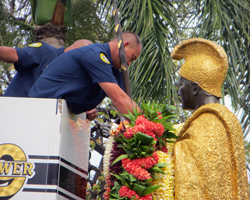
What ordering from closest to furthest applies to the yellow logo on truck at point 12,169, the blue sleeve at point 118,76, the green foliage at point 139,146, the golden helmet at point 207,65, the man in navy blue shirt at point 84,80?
the yellow logo on truck at point 12,169, the green foliage at point 139,146, the man in navy blue shirt at point 84,80, the golden helmet at point 207,65, the blue sleeve at point 118,76

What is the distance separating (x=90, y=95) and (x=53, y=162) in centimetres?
78

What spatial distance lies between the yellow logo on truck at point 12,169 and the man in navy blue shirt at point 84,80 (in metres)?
0.64

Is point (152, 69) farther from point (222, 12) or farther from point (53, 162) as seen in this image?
point (53, 162)

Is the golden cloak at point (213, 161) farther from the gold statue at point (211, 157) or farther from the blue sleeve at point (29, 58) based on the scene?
the blue sleeve at point (29, 58)

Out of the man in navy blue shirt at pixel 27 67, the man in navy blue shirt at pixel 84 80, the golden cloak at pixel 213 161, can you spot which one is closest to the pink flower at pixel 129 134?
the man in navy blue shirt at pixel 84 80

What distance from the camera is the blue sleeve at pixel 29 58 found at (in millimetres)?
3898

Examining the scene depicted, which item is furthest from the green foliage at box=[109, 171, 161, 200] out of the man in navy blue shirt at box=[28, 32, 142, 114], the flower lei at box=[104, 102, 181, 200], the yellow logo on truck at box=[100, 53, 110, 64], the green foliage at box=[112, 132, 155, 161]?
the yellow logo on truck at box=[100, 53, 110, 64]

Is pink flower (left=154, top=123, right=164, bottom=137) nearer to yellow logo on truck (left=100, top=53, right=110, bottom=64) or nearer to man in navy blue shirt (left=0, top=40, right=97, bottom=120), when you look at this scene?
yellow logo on truck (left=100, top=53, right=110, bottom=64)

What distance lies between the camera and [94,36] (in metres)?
8.20

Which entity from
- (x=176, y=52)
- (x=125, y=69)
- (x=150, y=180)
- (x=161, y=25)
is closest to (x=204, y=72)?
(x=176, y=52)

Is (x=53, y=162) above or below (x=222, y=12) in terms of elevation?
below

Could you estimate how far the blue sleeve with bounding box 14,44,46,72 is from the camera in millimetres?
3898

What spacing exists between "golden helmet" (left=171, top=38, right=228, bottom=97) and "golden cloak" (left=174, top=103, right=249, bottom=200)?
0.38m

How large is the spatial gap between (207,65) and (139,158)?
3.82 ft
